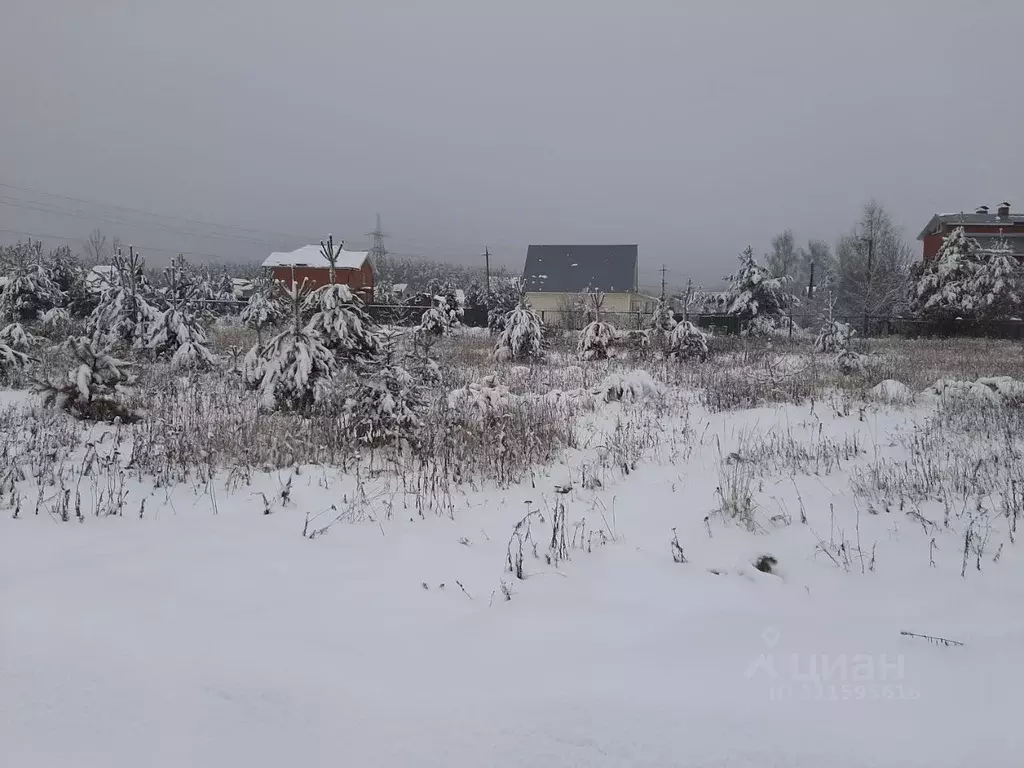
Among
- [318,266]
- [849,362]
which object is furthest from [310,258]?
[849,362]

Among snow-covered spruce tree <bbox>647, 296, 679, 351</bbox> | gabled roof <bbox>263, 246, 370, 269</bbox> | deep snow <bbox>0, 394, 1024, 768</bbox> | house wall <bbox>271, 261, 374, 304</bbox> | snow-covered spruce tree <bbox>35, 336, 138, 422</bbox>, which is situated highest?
Result: gabled roof <bbox>263, 246, 370, 269</bbox>

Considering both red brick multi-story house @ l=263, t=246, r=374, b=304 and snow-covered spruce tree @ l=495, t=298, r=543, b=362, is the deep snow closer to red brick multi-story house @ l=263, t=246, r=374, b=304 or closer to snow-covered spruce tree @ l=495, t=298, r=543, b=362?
snow-covered spruce tree @ l=495, t=298, r=543, b=362

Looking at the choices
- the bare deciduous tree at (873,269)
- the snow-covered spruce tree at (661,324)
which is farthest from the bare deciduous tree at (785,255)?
the snow-covered spruce tree at (661,324)

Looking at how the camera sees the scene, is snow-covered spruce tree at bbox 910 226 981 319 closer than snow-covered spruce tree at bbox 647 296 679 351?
No

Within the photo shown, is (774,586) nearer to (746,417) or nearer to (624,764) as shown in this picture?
(624,764)

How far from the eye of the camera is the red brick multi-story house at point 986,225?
33.6 meters

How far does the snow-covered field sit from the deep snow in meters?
0.01

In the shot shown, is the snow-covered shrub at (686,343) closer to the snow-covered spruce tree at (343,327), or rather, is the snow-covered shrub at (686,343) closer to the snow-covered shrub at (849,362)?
the snow-covered shrub at (849,362)

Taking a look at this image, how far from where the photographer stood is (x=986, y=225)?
34.2m

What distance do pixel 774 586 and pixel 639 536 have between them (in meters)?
0.98

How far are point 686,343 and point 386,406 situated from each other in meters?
11.3

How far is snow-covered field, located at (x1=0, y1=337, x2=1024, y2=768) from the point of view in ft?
6.82

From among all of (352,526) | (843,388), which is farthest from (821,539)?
(843,388)

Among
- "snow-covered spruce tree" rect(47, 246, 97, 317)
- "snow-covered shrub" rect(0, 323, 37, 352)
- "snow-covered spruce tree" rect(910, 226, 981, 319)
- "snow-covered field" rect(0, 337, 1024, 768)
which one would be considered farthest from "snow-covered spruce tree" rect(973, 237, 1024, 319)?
"snow-covered spruce tree" rect(47, 246, 97, 317)
